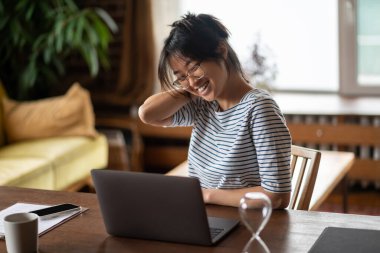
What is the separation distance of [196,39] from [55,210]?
611 millimetres

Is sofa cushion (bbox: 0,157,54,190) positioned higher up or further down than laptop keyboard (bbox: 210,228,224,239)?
further down

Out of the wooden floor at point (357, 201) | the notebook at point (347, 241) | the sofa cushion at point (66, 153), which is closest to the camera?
the notebook at point (347, 241)

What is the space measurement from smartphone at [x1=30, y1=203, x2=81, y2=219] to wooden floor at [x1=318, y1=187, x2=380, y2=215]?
7.86 ft

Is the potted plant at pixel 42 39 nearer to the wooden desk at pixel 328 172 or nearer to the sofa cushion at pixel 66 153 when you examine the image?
the sofa cushion at pixel 66 153

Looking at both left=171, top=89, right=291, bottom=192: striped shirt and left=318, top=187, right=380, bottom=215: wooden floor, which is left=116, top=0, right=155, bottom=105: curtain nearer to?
left=318, top=187, right=380, bottom=215: wooden floor

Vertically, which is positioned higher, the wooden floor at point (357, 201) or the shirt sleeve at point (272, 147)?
the shirt sleeve at point (272, 147)

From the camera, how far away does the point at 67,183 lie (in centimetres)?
385

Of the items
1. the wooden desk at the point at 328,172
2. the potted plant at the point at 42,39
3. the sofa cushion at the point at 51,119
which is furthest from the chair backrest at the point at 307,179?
the potted plant at the point at 42,39

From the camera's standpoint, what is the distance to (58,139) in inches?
159

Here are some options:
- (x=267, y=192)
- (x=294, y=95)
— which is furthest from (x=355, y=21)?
(x=267, y=192)

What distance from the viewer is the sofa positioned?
3817 millimetres

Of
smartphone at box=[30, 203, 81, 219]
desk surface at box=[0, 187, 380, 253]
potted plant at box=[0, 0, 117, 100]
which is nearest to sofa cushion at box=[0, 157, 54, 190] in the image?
potted plant at box=[0, 0, 117, 100]

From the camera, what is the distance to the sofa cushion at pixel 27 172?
3.43m

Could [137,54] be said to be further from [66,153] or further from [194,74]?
[194,74]
